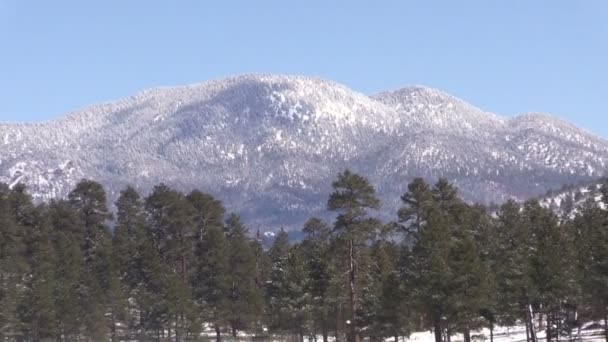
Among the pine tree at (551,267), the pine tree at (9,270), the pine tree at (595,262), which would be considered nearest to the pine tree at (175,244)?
the pine tree at (9,270)

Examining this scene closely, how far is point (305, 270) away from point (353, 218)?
1747 cm

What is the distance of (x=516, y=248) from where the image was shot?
82.1 metres

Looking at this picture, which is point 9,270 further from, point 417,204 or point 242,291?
point 417,204

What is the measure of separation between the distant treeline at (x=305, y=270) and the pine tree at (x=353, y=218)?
4.0 inches

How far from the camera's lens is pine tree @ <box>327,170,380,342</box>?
231 ft

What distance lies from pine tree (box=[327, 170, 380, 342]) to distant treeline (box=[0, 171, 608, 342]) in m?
0.10

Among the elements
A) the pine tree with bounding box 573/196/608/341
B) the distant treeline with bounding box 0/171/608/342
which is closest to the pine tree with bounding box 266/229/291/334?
the distant treeline with bounding box 0/171/608/342

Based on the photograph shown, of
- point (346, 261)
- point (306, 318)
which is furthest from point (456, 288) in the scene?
point (306, 318)

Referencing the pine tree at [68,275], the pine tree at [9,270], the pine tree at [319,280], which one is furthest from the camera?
the pine tree at [68,275]

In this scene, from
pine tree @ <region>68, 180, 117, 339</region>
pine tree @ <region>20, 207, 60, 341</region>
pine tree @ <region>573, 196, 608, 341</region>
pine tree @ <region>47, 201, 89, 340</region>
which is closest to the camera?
pine tree @ <region>573, 196, 608, 341</region>

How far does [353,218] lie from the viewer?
71.1 m

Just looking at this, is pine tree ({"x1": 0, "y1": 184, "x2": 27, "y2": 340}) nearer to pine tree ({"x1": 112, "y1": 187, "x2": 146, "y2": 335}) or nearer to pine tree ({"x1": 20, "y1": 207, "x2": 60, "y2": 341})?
pine tree ({"x1": 20, "y1": 207, "x2": 60, "y2": 341})

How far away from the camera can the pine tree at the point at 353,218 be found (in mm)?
70312

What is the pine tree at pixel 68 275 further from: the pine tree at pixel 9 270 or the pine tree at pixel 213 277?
the pine tree at pixel 213 277
